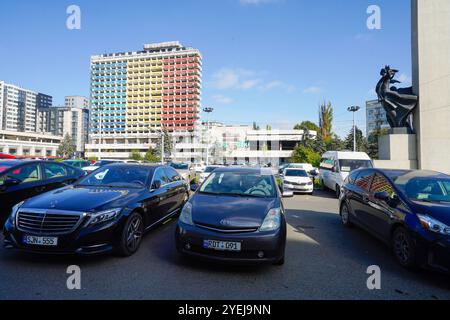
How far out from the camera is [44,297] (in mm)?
3107

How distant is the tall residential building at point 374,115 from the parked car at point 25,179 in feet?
386

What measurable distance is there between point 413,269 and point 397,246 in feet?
1.51

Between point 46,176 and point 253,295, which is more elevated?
point 46,176

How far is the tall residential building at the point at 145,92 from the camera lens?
12088cm

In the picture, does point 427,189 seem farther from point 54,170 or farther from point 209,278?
point 54,170

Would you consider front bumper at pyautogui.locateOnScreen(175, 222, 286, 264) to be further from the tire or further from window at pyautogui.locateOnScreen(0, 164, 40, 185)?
window at pyautogui.locateOnScreen(0, 164, 40, 185)

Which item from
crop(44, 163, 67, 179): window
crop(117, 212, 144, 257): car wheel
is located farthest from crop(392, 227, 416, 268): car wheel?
crop(44, 163, 67, 179): window

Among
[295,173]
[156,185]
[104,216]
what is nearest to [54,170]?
[156,185]

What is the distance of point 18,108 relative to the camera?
15312 cm

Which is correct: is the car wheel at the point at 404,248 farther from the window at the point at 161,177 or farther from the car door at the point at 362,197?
the window at the point at 161,177

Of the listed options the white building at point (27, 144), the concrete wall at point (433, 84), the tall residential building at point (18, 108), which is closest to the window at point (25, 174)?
the concrete wall at point (433, 84)

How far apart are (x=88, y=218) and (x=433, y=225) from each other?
4.85 m
